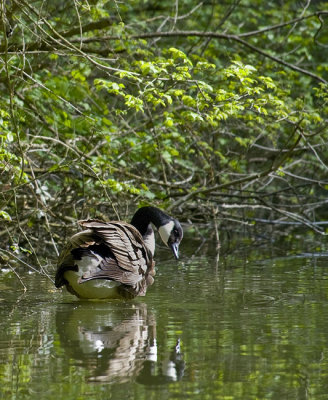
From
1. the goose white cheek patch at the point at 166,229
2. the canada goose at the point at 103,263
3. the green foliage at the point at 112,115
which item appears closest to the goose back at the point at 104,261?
the canada goose at the point at 103,263

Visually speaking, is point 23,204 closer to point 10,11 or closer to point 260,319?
point 10,11

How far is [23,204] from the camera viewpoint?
1084 centimetres

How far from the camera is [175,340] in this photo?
583 centimetres

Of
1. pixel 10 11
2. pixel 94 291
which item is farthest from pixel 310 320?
pixel 10 11

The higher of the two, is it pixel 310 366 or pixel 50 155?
pixel 50 155

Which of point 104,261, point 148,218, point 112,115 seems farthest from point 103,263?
point 112,115

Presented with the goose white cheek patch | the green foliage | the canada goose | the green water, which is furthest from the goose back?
the green foliage

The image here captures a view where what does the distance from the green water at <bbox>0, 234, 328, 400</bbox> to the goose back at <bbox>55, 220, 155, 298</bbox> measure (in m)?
0.22

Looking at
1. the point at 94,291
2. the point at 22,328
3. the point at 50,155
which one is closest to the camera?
the point at 22,328

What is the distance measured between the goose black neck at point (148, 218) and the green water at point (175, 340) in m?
0.70

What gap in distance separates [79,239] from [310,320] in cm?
233

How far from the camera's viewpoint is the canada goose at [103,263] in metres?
7.44

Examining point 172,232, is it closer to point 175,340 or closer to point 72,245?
point 72,245

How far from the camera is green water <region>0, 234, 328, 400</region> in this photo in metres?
4.55
